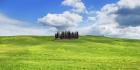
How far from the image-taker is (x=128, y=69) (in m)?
47.8

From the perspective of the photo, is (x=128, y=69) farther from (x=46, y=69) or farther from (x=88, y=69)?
(x=46, y=69)

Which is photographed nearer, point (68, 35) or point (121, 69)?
point (121, 69)

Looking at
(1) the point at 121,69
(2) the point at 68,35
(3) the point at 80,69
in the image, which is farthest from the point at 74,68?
(2) the point at 68,35

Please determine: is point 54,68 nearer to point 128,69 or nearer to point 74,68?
point 74,68

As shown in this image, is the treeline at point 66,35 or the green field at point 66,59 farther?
the treeline at point 66,35

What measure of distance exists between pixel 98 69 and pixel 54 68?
621 centimetres

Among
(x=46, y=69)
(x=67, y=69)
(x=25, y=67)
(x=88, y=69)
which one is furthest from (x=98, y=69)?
(x=25, y=67)

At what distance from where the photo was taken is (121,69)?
4766 cm

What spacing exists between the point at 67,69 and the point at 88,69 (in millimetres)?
3019

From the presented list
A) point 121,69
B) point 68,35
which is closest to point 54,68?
point 121,69

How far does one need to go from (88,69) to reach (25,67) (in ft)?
29.6

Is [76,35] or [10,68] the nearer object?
[10,68]

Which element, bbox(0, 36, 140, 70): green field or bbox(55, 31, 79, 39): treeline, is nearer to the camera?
bbox(0, 36, 140, 70): green field

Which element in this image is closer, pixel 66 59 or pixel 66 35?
pixel 66 59
